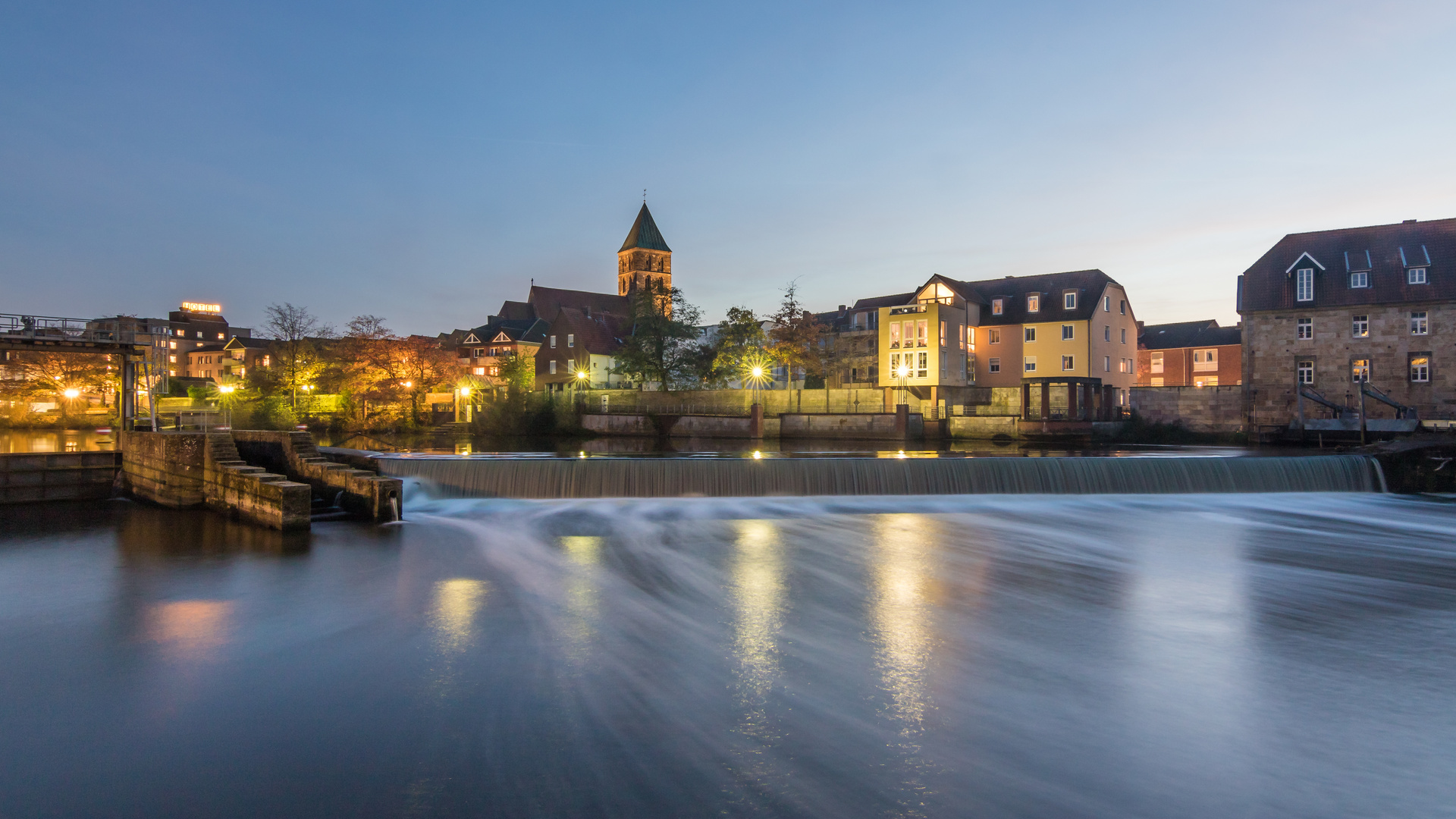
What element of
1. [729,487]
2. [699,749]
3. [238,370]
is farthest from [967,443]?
[238,370]

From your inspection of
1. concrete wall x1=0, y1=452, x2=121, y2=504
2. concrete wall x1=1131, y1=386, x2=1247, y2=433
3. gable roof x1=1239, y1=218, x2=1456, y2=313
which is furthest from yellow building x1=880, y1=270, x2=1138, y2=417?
concrete wall x1=0, y1=452, x2=121, y2=504

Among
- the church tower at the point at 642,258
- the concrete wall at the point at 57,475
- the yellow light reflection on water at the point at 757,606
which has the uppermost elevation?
the church tower at the point at 642,258

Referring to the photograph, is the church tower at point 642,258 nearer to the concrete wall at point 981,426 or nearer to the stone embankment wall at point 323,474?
the concrete wall at point 981,426

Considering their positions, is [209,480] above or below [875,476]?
above

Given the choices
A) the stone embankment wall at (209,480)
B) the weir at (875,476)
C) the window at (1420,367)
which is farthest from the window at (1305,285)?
the stone embankment wall at (209,480)

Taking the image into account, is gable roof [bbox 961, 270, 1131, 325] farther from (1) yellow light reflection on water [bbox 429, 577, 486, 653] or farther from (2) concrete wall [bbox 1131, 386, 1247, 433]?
(1) yellow light reflection on water [bbox 429, 577, 486, 653]

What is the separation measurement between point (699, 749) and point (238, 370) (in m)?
128

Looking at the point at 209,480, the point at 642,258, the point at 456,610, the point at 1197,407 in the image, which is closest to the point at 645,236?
the point at 642,258

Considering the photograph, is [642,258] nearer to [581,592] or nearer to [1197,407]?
[1197,407]

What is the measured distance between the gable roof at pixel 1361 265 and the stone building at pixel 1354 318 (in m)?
0.04

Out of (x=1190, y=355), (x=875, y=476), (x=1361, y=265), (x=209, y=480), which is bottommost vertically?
(x=875, y=476)

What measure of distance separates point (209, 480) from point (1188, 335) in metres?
77.1

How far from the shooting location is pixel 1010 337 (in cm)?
5625

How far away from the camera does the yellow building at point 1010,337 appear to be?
170 ft
